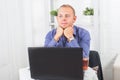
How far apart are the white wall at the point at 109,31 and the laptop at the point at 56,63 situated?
37.0 inches

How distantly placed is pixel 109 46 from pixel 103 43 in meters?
0.08

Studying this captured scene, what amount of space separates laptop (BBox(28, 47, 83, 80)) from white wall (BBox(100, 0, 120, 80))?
3.08 ft

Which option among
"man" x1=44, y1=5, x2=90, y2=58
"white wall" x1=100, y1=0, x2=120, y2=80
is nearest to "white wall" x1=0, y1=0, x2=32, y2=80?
"man" x1=44, y1=5, x2=90, y2=58

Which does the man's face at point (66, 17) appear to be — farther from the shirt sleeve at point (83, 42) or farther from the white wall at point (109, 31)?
the white wall at point (109, 31)

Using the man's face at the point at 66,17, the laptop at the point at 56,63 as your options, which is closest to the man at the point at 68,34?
the man's face at the point at 66,17

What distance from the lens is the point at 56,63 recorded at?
65.5 inches

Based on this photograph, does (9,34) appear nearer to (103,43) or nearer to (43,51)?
(43,51)

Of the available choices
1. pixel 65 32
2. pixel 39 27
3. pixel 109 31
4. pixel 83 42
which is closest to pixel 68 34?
pixel 65 32

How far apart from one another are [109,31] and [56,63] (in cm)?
100

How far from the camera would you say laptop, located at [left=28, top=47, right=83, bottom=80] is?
161 centimetres

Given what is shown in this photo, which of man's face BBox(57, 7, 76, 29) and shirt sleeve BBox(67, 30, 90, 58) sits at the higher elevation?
man's face BBox(57, 7, 76, 29)

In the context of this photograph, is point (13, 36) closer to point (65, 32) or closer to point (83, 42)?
point (65, 32)

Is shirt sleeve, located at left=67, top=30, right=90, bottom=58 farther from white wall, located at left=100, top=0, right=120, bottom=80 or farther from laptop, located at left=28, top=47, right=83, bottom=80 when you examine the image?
white wall, located at left=100, top=0, right=120, bottom=80

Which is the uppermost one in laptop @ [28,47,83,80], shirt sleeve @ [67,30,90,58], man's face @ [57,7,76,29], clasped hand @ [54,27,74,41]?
man's face @ [57,7,76,29]
